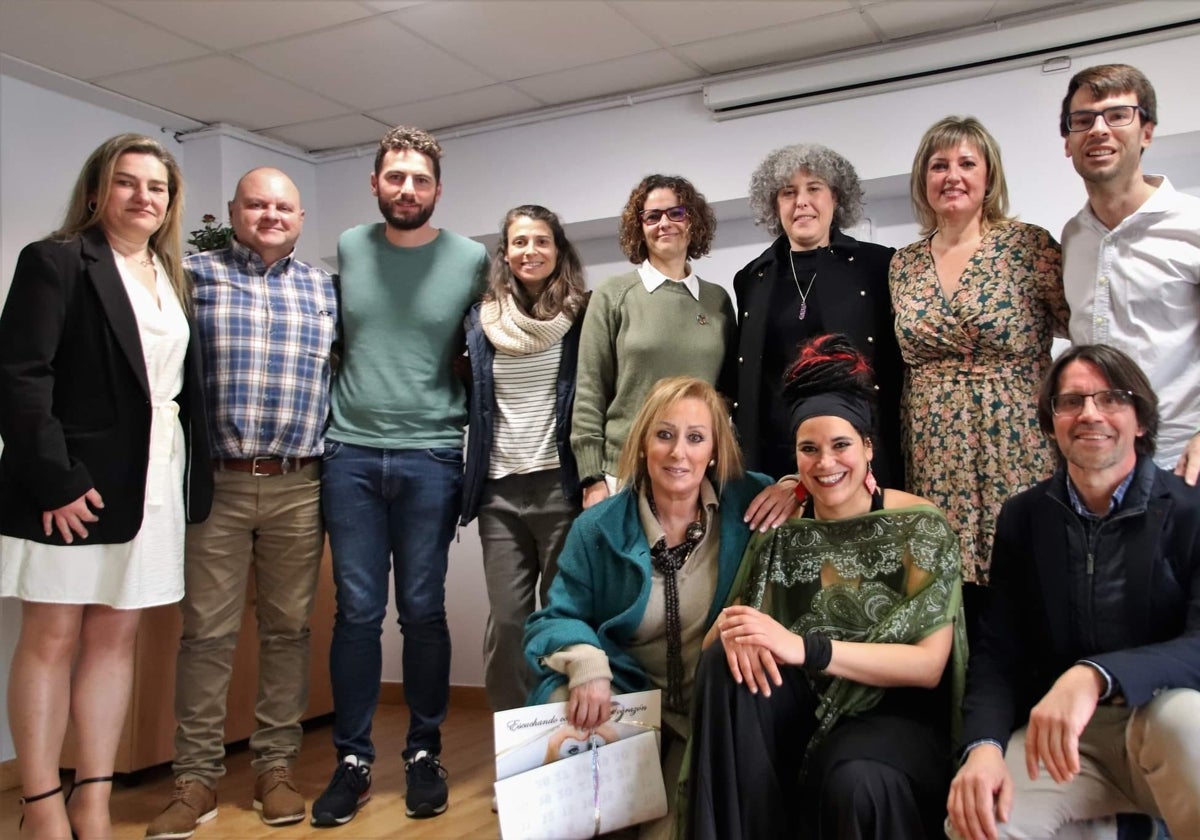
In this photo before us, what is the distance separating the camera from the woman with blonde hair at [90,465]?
2189 mm

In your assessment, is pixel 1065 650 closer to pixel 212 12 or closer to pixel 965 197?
pixel 965 197

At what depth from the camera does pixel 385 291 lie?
8.88ft

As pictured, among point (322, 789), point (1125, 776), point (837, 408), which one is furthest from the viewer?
point (322, 789)

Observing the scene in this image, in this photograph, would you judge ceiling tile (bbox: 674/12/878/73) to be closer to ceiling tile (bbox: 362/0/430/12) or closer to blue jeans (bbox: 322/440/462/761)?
ceiling tile (bbox: 362/0/430/12)

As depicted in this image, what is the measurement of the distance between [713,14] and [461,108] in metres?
1.33

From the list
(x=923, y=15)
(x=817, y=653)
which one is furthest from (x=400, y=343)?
(x=923, y=15)

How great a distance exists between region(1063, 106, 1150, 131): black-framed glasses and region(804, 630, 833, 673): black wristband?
1.24 m

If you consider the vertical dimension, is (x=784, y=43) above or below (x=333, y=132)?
above

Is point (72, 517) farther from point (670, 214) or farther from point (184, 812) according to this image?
point (670, 214)

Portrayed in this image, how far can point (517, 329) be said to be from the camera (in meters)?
2.62

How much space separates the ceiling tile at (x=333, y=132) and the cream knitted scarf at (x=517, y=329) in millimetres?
2101

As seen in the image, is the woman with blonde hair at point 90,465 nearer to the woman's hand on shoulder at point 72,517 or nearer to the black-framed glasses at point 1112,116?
the woman's hand on shoulder at point 72,517

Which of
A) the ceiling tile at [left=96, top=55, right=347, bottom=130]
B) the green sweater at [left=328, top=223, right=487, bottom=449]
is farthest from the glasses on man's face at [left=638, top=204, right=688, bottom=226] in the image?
the ceiling tile at [left=96, top=55, right=347, bottom=130]

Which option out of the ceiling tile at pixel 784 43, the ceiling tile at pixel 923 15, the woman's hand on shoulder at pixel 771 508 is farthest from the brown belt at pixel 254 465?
the ceiling tile at pixel 923 15
